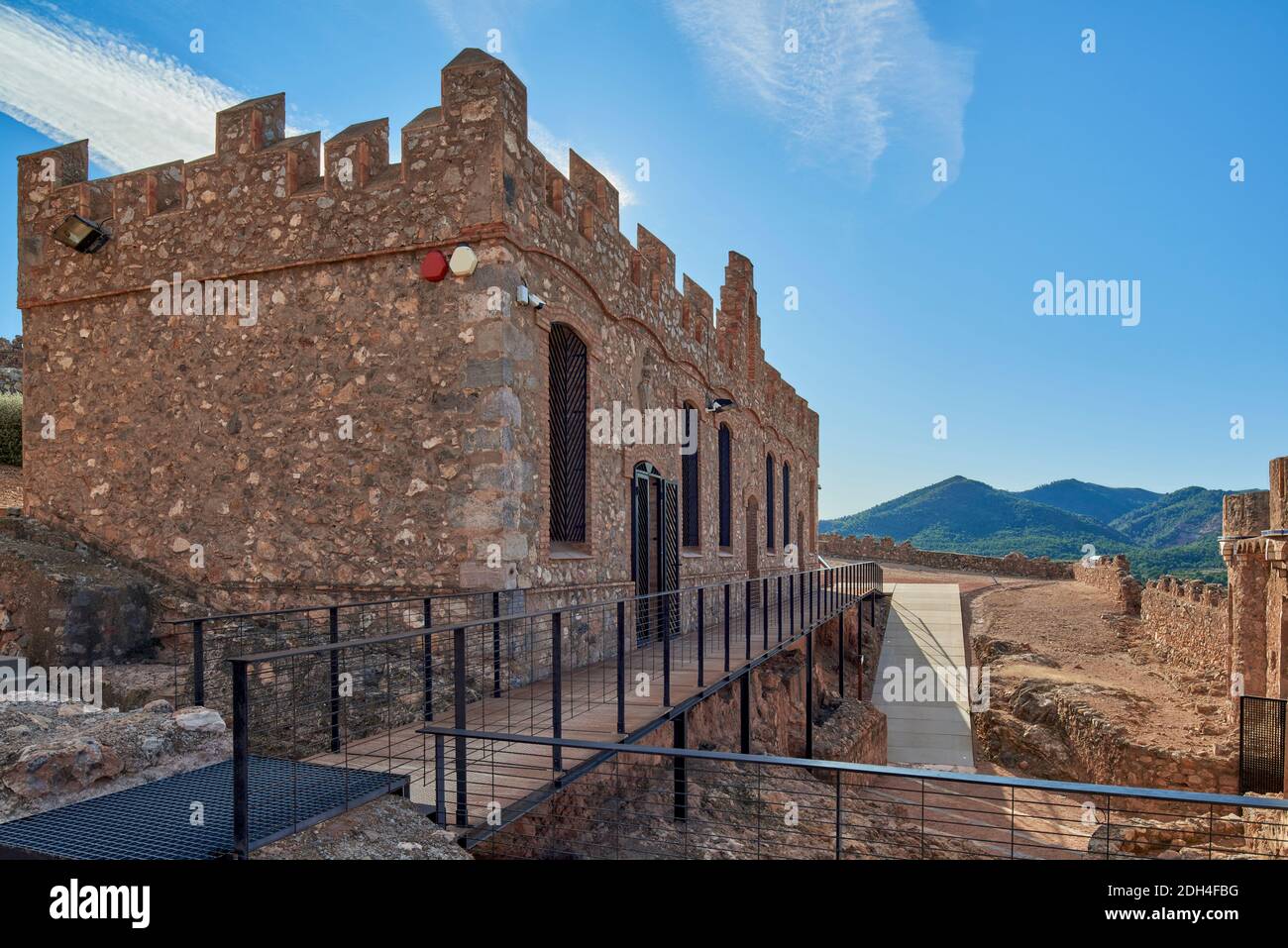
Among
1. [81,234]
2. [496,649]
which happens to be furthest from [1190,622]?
[81,234]

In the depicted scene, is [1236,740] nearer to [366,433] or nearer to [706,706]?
[706,706]

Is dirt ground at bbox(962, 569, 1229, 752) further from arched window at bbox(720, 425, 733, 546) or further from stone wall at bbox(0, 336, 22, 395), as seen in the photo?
stone wall at bbox(0, 336, 22, 395)

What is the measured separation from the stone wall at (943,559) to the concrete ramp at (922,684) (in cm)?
1108

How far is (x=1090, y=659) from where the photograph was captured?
1923 cm

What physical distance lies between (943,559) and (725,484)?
987 inches

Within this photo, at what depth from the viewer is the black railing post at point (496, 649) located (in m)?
7.13

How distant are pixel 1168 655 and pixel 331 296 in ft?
59.8

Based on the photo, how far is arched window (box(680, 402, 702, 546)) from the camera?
13547 mm

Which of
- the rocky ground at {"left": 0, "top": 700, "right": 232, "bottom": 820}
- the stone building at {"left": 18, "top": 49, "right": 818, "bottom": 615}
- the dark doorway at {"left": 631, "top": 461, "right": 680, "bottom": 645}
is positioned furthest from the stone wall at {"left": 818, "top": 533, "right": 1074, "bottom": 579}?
the rocky ground at {"left": 0, "top": 700, "right": 232, "bottom": 820}

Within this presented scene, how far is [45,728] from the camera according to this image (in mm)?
4637

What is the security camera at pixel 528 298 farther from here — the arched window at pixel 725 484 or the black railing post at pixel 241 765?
the arched window at pixel 725 484

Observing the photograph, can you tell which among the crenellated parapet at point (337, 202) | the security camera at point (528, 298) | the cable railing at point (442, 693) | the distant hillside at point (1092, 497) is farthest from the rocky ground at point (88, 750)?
the distant hillside at point (1092, 497)

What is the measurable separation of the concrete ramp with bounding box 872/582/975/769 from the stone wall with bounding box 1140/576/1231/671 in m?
4.29

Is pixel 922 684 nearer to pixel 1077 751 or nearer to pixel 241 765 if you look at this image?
pixel 1077 751
